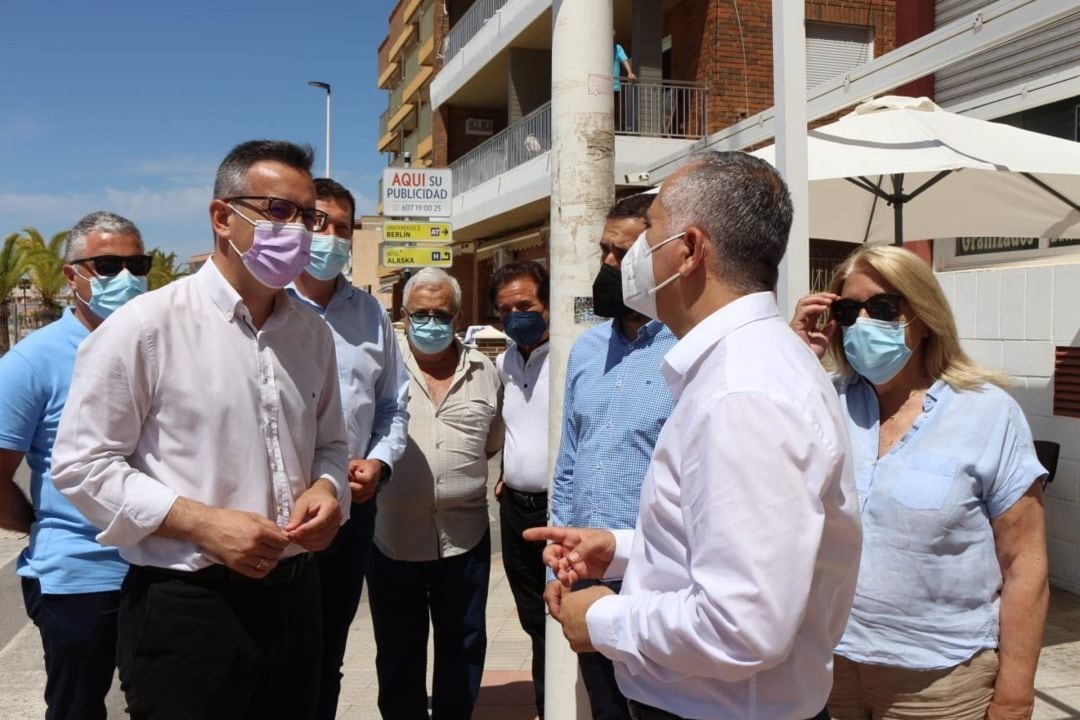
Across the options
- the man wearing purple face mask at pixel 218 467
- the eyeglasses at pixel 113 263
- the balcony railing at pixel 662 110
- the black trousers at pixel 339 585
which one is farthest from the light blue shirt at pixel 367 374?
the balcony railing at pixel 662 110

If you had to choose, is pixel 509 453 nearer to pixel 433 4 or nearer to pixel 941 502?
pixel 941 502

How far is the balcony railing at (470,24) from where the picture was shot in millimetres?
21000

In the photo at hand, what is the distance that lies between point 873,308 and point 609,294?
88 centimetres

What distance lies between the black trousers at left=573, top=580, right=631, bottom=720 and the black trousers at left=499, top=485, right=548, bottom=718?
1360 millimetres

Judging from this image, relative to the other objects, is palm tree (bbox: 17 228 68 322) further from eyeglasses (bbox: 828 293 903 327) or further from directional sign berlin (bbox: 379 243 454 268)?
eyeglasses (bbox: 828 293 903 327)

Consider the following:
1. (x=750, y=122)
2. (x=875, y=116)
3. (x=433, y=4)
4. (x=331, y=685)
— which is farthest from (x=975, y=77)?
(x=433, y=4)

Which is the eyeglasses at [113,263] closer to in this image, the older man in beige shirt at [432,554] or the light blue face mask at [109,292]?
the light blue face mask at [109,292]

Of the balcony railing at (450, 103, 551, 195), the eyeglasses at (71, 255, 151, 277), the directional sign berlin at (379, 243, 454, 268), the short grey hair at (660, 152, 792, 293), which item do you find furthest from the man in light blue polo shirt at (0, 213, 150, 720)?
the balcony railing at (450, 103, 551, 195)

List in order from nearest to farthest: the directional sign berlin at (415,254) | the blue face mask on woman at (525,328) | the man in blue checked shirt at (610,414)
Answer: the man in blue checked shirt at (610,414) → the blue face mask on woman at (525,328) → the directional sign berlin at (415,254)

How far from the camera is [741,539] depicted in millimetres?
1602

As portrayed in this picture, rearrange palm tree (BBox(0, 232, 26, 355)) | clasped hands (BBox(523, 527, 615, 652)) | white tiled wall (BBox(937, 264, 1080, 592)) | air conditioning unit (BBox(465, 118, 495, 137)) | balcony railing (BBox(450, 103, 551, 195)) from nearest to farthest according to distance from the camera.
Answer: clasped hands (BBox(523, 527, 615, 652)) < white tiled wall (BBox(937, 264, 1080, 592)) < balcony railing (BBox(450, 103, 551, 195)) < air conditioning unit (BBox(465, 118, 495, 137)) < palm tree (BBox(0, 232, 26, 355))

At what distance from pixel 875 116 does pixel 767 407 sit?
4507 millimetres

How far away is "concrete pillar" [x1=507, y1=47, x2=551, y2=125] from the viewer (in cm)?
2020

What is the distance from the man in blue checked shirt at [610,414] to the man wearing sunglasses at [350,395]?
0.82m
